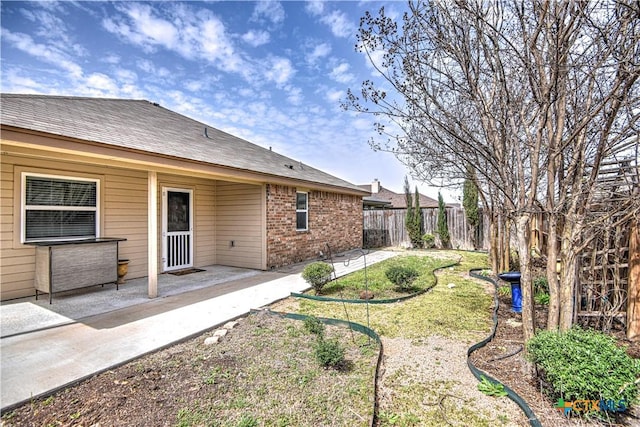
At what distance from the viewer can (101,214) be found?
6.45 meters

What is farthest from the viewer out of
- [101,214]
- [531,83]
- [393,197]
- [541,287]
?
[393,197]

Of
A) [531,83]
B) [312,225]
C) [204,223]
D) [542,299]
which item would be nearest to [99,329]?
[204,223]

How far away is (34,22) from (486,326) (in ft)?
29.7

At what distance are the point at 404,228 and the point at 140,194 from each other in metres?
11.8

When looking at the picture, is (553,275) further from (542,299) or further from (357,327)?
(542,299)

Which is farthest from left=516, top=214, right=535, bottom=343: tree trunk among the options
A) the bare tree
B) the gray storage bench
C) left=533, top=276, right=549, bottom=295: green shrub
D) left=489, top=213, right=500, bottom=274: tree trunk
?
the gray storage bench

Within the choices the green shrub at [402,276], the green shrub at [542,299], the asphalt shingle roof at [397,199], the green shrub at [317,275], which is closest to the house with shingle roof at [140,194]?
the green shrub at [317,275]

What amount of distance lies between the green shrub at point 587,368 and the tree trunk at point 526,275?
1.55 feet

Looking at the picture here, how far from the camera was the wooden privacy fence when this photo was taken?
13.7m

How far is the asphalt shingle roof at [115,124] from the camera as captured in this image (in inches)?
174

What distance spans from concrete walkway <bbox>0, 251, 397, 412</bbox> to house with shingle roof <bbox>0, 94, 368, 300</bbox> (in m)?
0.93

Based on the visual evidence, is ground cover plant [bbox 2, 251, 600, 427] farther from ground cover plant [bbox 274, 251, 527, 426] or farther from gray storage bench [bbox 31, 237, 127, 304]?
gray storage bench [bbox 31, 237, 127, 304]

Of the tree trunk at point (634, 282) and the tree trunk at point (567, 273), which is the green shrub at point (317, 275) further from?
the tree trunk at point (634, 282)

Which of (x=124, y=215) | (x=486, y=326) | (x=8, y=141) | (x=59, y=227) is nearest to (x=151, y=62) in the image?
(x=124, y=215)
